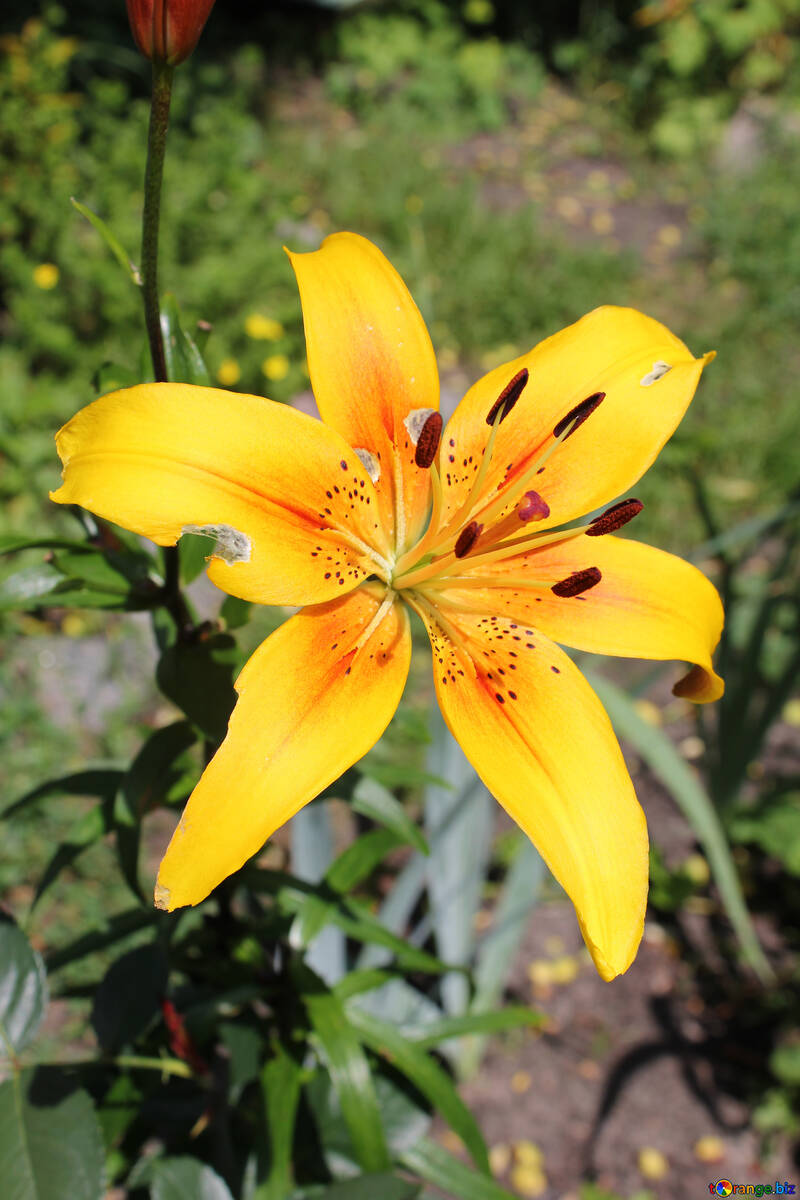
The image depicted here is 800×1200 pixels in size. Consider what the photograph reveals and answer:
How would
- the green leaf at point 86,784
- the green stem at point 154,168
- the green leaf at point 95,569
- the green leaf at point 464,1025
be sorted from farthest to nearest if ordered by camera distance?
1. the green leaf at point 464,1025
2. the green leaf at point 86,784
3. the green leaf at point 95,569
4. the green stem at point 154,168

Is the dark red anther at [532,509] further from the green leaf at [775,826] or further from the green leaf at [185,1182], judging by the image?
the green leaf at [775,826]

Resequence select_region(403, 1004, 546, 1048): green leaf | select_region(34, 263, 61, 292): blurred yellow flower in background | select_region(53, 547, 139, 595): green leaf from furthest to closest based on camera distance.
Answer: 1. select_region(34, 263, 61, 292): blurred yellow flower in background
2. select_region(403, 1004, 546, 1048): green leaf
3. select_region(53, 547, 139, 595): green leaf

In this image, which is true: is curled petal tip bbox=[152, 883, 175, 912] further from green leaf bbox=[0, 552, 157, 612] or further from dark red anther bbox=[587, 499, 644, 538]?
dark red anther bbox=[587, 499, 644, 538]

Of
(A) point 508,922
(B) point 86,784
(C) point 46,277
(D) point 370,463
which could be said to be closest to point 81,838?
(B) point 86,784

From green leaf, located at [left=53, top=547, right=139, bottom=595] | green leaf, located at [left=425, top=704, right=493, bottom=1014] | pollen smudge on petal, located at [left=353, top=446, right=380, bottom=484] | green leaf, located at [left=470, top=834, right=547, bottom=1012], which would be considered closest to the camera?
green leaf, located at [left=53, top=547, right=139, bottom=595]

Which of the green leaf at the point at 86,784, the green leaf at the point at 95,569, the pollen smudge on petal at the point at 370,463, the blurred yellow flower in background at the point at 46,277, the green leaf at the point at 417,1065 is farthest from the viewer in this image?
the blurred yellow flower in background at the point at 46,277

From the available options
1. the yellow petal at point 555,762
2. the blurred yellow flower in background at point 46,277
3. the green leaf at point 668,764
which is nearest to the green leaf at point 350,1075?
the yellow petal at point 555,762

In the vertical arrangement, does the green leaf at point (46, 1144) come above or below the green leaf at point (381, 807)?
below

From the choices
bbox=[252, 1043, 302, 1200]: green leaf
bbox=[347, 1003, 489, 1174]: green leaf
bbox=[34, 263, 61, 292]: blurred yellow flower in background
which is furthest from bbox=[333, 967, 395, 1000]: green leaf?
bbox=[34, 263, 61, 292]: blurred yellow flower in background
